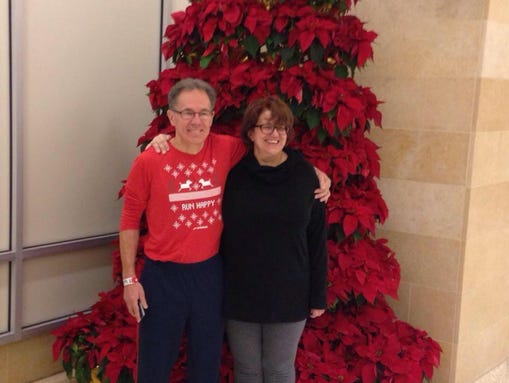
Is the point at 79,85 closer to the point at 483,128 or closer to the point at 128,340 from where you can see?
the point at 128,340

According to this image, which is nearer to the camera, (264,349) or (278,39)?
(264,349)

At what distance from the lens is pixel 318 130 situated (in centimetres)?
231

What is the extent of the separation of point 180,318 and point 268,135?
61 cm

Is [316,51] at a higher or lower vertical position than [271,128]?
higher

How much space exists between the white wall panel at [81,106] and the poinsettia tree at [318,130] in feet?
1.15

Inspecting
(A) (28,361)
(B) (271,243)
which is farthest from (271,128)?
(A) (28,361)

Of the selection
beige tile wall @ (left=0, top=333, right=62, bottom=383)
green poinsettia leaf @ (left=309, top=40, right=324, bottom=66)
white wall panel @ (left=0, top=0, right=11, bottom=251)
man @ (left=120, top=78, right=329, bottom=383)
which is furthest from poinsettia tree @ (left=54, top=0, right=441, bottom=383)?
white wall panel @ (left=0, top=0, right=11, bottom=251)

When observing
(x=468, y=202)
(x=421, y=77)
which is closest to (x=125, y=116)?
(x=421, y=77)

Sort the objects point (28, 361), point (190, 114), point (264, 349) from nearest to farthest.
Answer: point (190, 114) < point (264, 349) < point (28, 361)

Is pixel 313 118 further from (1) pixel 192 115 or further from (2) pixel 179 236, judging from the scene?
(2) pixel 179 236

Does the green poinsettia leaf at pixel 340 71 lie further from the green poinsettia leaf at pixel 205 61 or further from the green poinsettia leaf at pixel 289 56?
the green poinsettia leaf at pixel 205 61

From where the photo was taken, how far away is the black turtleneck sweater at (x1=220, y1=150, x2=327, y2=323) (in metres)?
1.94

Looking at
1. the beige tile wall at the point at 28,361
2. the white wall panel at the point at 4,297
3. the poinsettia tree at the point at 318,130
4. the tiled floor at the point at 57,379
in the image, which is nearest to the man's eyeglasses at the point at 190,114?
the poinsettia tree at the point at 318,130

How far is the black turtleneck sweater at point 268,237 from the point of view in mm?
1939
